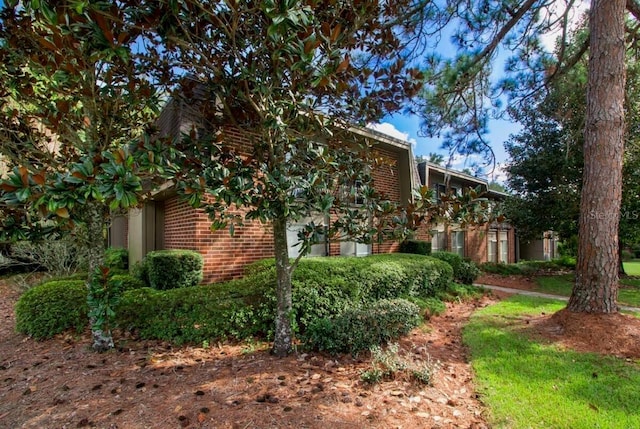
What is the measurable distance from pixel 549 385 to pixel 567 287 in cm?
1021

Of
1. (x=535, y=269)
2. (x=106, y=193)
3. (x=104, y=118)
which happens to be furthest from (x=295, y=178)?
(x=535, y=269)

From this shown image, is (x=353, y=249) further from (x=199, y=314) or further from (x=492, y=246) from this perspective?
(x=492, y=246)

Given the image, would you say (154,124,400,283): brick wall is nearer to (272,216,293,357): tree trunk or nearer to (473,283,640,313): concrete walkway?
(272,216,293,357): tree trunk

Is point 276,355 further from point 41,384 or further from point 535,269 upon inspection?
point 535,269

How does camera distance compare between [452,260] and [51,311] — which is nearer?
[51,311]

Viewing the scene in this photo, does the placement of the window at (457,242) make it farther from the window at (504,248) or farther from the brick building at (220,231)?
the brick building at (220,231)

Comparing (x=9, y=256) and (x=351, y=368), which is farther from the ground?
(x=9, y=256)

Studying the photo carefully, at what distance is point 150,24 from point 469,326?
6.69 metres

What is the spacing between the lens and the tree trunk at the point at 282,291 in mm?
4211

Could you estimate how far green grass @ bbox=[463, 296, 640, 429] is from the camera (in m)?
3.04

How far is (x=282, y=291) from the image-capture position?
167 inches

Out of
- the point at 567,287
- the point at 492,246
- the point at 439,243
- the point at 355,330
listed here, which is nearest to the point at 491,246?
the point at 492,246

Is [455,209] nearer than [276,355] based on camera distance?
Yes

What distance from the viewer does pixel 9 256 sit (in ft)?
35.7
